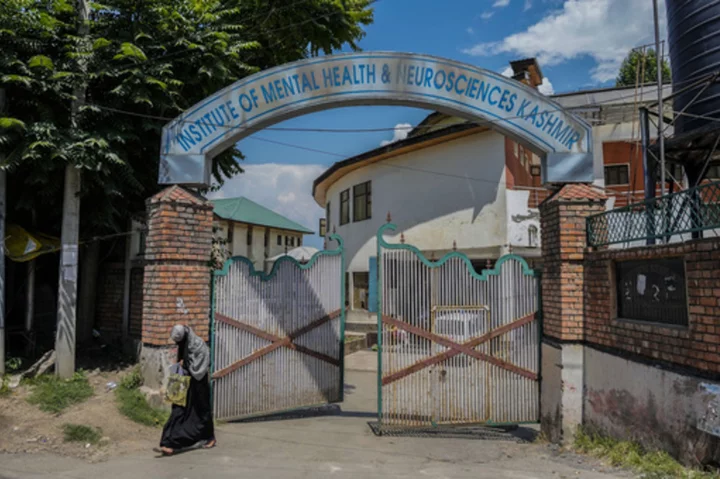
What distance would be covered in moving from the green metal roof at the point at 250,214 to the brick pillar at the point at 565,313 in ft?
89.4

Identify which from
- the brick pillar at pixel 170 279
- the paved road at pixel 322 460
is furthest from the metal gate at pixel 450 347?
the brick pillar at pixel 170 279

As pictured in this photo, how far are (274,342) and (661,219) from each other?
197 inches

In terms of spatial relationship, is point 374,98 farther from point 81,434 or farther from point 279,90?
point 81,434

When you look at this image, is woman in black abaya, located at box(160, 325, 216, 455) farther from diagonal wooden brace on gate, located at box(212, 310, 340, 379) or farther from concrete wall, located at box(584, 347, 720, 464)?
concrete wall, located at box(584, 347, 720, 464)

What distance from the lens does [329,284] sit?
25.5ft

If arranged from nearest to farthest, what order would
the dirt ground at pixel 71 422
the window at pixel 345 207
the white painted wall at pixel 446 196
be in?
1. the dirt ground at pixel 71 422
2. the white painted wall at pixel 446 196
3. the window at pixel 345 207

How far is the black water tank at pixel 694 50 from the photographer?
8.02 meters

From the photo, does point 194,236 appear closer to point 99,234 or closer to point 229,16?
point 99,234

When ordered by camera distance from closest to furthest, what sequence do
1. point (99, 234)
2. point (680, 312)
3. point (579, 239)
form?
point (680, 312), point (579, 239), point (99, 234)

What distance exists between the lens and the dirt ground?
5.56 metres

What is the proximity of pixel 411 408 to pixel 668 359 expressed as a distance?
10.2 ft

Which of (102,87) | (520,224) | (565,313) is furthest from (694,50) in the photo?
(102,87)

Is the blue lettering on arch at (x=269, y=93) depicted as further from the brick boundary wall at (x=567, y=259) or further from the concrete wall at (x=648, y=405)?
the concrete wall at (x=648, y=405)

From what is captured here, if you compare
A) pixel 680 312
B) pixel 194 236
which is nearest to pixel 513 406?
pixel 680 312
